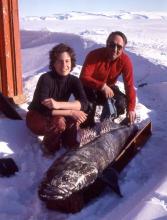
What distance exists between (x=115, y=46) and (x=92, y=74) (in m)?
0.58

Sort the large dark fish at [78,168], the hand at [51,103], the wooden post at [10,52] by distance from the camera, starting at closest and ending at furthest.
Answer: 1. the large dark fish at [78,168]
2. the hand at [51,103]
3. the wooden post at [10,52]

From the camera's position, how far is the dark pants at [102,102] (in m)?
5.85

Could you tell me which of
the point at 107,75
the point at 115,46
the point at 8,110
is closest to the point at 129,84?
the point at 107,75

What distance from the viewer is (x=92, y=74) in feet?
19.6

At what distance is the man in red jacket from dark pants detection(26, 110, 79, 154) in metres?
0.99

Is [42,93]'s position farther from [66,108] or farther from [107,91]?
[107,91]

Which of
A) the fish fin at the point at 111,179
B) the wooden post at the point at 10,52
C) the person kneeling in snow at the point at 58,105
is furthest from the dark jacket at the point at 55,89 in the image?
the wooden post at the point at 10,52

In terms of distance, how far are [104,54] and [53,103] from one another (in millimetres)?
1592

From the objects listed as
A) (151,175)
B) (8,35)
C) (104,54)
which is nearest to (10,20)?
(8,35)

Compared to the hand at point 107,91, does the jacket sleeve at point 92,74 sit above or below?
above

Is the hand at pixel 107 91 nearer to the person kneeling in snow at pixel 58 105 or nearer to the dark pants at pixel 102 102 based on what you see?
the dark pants at pixel 102 102

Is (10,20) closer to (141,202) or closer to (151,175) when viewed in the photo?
(151,175)

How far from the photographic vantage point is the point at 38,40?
20.3 meters

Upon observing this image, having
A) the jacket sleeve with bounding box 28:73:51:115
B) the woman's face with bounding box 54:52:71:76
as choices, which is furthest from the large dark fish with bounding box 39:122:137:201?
the woman's face with bounding box 54:52:71:76
